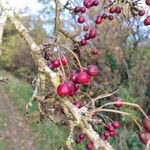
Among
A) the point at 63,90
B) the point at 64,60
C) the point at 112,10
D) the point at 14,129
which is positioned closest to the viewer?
the point at 63,90

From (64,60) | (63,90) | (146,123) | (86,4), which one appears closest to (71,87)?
(63,90)

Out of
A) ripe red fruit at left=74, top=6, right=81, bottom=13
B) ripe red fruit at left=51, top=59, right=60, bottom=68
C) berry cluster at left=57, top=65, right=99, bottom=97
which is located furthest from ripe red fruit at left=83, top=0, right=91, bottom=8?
berry cluster at left=57, top=65, right=99, bottom=97

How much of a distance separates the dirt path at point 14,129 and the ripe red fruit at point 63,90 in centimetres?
1172

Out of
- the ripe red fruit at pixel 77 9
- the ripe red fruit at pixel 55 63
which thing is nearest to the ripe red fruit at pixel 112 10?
the ripe red fruit at pixel 77 9

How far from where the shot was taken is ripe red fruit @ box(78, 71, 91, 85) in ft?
6.54

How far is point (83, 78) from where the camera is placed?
78.7 inches

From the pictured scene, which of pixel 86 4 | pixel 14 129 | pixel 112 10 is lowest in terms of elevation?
pixel 14 129

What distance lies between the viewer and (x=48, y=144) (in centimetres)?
1289

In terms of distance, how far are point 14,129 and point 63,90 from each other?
1468 centimetres

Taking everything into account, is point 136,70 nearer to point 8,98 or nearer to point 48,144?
point 48,144

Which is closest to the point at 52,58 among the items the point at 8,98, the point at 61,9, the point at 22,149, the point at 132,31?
the point at 61,9

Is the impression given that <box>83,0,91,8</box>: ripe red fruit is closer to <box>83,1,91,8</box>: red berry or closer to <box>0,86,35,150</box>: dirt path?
<box>83,1,91,8</box>: red berry

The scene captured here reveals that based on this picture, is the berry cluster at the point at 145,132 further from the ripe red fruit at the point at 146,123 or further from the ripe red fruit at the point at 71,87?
the ripe red fruit at the point at 71,87

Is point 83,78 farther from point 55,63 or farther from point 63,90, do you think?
point 55,63
